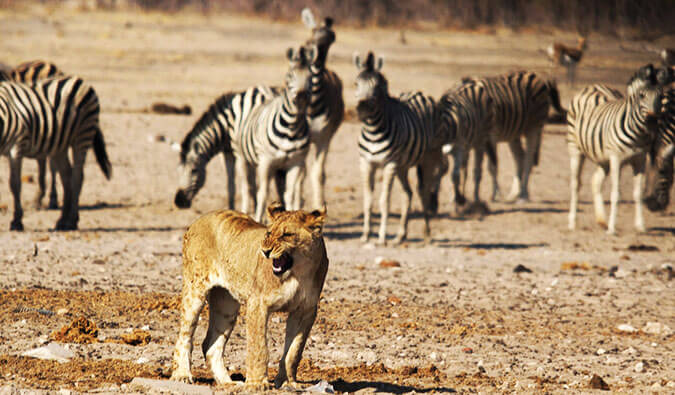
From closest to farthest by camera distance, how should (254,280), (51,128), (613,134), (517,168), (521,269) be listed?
(254,280), (521,269), (51,128), (613,134), (517,168)

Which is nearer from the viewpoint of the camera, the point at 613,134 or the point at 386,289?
the point at 386,289

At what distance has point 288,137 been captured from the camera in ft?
40.7

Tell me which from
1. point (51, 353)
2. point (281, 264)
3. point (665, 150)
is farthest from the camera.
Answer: point (665, 150)

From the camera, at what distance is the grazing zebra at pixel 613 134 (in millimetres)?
13789

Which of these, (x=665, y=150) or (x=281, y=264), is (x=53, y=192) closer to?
(x=665, y=150)

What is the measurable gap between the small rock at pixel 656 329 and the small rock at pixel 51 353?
4892 millimetres

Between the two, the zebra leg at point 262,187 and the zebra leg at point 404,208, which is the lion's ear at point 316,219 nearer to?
the zebra leg at point 262,187

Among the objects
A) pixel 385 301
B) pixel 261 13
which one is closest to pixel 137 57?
pixel 261 13

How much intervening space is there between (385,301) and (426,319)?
783mm

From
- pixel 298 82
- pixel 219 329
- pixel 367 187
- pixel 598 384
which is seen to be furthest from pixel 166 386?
pixel 367 187

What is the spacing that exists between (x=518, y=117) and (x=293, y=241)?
511 inches

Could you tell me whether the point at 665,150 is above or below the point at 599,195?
above

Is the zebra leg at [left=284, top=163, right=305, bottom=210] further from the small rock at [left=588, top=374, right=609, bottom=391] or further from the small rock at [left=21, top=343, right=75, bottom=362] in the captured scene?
the small rock at [left=588, top=374, right=609, bottom=391]

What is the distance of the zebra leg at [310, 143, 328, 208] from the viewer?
13789 mm
